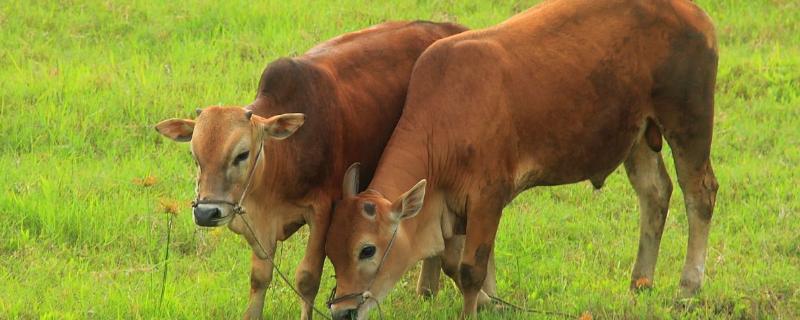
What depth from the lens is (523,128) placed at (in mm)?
7969

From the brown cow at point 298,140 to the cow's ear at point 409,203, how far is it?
49 cm

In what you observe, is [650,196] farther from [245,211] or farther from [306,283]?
[245,211]

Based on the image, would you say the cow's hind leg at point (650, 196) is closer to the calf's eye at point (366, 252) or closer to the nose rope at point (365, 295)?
the nose rope at point (365, 295)

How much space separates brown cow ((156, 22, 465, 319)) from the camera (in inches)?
284

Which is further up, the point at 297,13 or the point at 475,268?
the point at 475,268

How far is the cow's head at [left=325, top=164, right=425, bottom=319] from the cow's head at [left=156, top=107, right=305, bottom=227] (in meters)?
0.51

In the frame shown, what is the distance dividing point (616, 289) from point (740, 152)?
9.91 feet

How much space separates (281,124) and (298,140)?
1.15 feet

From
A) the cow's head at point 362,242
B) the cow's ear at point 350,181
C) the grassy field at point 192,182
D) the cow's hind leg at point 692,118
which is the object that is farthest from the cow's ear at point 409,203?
the cow's hind leg at point 692,118

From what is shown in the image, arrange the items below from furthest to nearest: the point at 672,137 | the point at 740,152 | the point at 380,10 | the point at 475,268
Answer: the point at 380,10 < the point at 740,152 < the point at 672,137 < the point at 475,268

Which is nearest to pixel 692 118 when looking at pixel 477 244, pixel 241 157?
pixel 477 244

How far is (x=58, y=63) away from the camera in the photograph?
12.0m

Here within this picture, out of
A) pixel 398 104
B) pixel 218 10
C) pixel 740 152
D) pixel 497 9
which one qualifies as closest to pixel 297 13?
pixel 218 10

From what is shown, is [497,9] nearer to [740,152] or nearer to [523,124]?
[740,152]
